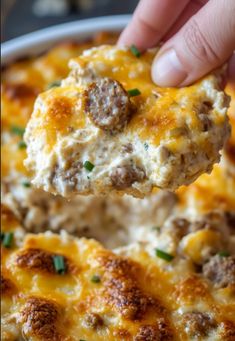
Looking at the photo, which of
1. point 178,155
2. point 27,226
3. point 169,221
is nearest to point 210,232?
point 169,221

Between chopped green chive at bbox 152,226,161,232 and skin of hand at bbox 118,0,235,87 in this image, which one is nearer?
skin of hand at bbox 118,0,235,87

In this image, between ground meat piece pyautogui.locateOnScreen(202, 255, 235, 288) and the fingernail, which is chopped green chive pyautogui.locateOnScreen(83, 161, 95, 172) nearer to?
the fingernail

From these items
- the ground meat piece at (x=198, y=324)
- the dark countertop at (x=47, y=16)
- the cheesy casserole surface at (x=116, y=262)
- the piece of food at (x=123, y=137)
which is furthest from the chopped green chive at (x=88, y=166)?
the dark countertop at (x=47, y=16)

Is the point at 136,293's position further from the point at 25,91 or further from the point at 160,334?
the point at 25,91

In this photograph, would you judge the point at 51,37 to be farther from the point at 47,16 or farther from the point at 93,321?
the point at 93,321

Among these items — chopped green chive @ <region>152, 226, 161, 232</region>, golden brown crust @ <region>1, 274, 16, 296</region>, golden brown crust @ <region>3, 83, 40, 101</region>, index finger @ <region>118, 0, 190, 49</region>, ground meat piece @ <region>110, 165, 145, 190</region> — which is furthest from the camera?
golden brown crust @ <region>3, 83, 40, 101</region>

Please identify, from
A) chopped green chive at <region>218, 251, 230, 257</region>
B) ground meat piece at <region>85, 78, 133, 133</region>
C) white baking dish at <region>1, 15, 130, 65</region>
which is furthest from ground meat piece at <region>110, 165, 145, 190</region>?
white baking dish at <region>1, 15, 130, 65</region>

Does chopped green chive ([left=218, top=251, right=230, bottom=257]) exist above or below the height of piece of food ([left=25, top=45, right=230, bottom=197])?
below

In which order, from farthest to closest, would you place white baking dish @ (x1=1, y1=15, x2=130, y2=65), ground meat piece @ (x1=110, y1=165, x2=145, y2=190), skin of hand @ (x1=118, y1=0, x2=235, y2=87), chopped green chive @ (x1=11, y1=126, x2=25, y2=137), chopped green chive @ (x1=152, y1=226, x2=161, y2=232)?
white baking dish @ (x1=1, y1=15, x2=130, y2=65) < chopped green chive @ (x1=11, y1=126, x2=25, y2=137) < chopped green chive @ (x1=152, y1=226, x2=161, y2=232) < skin of hand @ (x1=118, y1=0, x2=235, y2=87) < ground meat piece @ (x1=110, y1=165, x2=145, y2=190)

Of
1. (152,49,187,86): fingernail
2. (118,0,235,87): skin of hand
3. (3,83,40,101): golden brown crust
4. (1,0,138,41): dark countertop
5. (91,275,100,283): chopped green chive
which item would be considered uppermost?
(118,0,235,87): skin of hand
